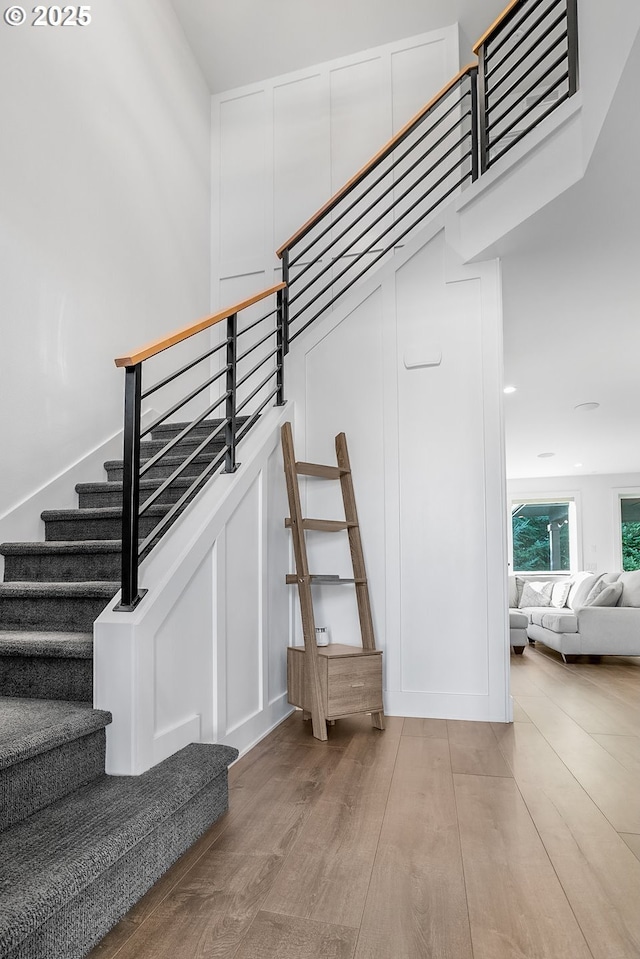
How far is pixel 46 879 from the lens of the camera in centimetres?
120

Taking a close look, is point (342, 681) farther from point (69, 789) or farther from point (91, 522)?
point (69, 789)

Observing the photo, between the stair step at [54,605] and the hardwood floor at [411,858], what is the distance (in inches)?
31.5

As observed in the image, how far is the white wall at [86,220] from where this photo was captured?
2.83 meters

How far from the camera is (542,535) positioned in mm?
10172

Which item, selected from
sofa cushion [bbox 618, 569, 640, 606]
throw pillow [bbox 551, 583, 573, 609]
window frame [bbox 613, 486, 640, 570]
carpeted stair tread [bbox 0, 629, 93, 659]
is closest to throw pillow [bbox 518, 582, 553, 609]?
throw pillow [bbox 551, 583, 573, 609]

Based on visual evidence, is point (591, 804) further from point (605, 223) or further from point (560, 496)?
point (560, 496)

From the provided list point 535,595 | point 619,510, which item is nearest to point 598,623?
point 535,595

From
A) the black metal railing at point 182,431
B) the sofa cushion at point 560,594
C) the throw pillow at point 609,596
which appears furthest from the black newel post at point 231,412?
the sofa cushion at point 560,594

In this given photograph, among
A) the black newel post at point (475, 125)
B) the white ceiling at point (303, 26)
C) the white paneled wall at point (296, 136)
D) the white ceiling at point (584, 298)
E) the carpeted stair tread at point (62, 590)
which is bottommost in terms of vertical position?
the carpeted stair tread at point (62, 590)

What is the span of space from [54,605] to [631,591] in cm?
525

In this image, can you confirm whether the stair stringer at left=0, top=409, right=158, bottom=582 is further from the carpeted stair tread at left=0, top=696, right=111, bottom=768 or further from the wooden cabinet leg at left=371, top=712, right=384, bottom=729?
the wooden cabinet leg at left=371, top=712, right=384, bottom=729

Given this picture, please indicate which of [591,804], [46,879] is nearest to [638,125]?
[591,804]

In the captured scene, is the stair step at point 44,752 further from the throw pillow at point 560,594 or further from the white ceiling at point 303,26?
the throw pillow at point 560,594

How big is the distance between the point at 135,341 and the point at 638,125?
2763mm
